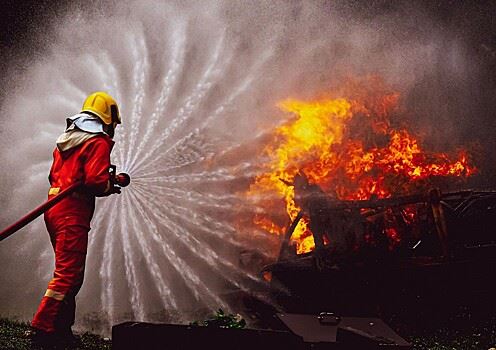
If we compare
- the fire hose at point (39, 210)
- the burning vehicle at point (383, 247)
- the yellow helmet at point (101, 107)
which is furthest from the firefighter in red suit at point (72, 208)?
the burning vehicle at point (383, 247)

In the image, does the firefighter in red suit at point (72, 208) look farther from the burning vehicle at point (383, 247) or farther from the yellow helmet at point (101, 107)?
the burning vehicle at point (383, 247)

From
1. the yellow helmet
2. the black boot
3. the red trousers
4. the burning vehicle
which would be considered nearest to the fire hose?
the red trousers

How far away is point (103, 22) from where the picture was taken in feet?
36.5

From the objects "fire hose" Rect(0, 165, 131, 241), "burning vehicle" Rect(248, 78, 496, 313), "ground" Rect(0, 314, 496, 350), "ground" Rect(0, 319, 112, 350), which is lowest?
"ground" Rect(0, 314, 496, 350)

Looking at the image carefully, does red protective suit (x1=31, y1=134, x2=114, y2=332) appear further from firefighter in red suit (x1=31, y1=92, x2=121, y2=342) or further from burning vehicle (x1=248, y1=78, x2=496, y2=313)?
burning vehicle (x1=248, y1=78, x2=496, y2=313)

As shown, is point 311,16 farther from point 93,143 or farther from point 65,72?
point 93,143

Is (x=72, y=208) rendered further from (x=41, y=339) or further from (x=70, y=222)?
(x=41, y=339)

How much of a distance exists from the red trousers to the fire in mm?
4566

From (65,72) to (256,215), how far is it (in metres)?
5.78

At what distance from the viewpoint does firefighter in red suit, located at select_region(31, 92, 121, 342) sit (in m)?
4.24

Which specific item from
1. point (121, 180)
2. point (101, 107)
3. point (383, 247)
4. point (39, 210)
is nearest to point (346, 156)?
point (383, 247)

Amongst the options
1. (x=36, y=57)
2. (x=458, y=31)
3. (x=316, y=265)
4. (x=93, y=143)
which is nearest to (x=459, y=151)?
(x=458, y=31)

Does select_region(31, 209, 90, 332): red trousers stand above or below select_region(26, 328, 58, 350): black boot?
above

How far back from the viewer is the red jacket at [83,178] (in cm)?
458
